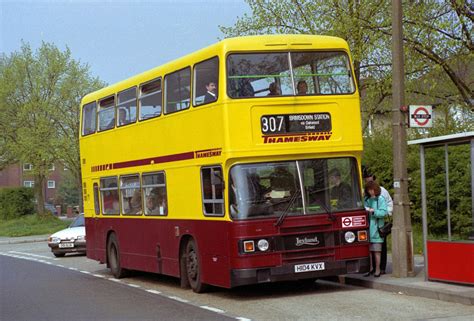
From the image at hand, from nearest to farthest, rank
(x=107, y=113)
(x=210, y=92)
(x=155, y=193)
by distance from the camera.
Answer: (x=210, y=92) → (x=155, y=193) → (x=107, y=113)

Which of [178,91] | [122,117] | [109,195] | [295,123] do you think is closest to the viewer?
[295,123]

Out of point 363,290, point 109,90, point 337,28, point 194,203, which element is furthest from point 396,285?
point 337,28

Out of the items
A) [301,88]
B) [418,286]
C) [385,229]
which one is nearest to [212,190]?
[301,88]

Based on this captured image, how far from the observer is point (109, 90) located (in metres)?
18.6

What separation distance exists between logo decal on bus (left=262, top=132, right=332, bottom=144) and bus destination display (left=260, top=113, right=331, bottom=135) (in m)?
0.07

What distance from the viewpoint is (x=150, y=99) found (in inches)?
628

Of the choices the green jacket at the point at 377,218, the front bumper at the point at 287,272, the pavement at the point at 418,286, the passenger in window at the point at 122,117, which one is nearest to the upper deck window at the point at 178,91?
the passenger in window at the point at 122,117

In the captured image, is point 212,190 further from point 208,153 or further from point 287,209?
point 287,209

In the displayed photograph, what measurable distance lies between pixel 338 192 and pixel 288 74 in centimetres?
210

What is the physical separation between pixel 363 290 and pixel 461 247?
2.08 meters

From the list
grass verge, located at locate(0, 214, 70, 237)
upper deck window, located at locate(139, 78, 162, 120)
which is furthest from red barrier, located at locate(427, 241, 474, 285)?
grass verge, located at locate(0, 214, 70, 237)

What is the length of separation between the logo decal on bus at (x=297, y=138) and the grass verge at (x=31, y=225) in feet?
118

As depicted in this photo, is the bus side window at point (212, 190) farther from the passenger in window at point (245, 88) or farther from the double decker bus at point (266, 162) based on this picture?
the passenger in window at point (245, 88)

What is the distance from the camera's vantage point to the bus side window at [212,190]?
42.6 feet
